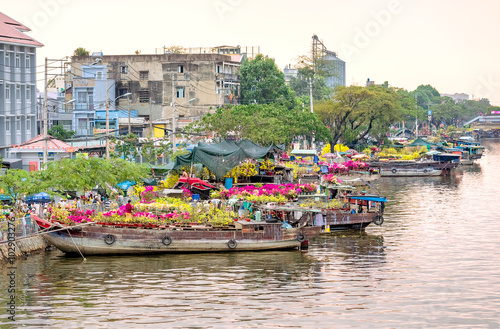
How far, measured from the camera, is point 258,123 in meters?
70.2

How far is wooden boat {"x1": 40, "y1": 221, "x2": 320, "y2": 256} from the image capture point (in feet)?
111

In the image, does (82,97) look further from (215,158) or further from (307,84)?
(307,84)

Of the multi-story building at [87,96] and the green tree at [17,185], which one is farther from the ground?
the multi-story building at [87,96]

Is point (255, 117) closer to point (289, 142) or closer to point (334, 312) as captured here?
point (289, 142)

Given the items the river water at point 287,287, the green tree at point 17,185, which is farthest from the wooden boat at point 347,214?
the green tree at point 17,185

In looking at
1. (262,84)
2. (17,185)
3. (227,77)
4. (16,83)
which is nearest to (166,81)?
(227,77)

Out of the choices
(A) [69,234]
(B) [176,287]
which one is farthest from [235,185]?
(B) [176,287]

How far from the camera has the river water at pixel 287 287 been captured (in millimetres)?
24156

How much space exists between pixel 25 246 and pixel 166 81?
64.6 metres

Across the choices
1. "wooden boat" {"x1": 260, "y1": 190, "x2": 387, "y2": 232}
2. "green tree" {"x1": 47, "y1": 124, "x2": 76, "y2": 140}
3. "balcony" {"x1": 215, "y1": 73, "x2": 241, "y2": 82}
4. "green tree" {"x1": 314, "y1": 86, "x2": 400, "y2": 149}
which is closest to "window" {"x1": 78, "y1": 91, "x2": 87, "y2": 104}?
"green tree" {"x1": 47, "y1": 124, "x2": 76, "y2": 140}

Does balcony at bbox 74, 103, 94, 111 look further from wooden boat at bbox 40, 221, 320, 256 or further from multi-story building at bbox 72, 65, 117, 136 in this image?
wooden boat at bbox 40, 221, 320, 256

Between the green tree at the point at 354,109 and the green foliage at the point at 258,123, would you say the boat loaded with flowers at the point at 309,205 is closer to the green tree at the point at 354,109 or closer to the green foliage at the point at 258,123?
the green foliage at the point at 258,123

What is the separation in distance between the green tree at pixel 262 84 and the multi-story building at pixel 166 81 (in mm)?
9288

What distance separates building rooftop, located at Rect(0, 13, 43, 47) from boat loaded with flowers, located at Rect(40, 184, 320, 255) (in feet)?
93.5
